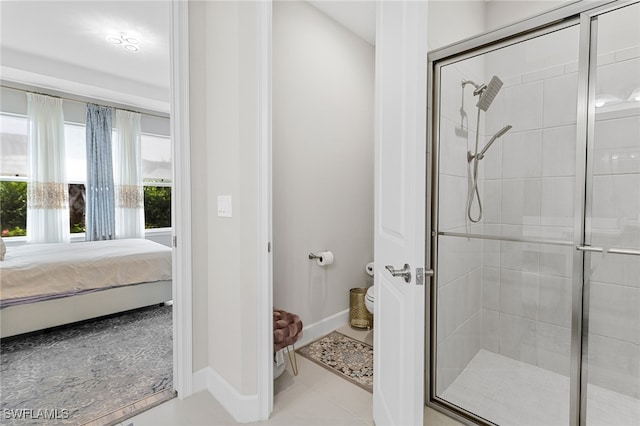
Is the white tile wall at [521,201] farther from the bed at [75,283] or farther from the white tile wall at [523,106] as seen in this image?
the bed at [75,283]

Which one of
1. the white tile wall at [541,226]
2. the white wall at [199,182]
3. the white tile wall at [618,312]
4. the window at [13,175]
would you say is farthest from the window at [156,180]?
the white tile wall at [618,312]

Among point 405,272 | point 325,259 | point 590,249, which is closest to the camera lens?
point 405,272

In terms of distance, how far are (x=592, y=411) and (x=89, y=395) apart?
2.65 meters

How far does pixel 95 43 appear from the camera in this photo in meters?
3.36

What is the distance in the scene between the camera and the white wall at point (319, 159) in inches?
92.3

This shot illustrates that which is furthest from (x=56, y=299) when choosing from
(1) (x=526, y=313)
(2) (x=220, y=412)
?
(1) (x=526, y=313)

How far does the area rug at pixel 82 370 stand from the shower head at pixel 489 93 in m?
2.50

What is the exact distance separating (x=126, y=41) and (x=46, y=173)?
2.18 metres

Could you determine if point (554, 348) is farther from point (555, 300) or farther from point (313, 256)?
point (313, 256)

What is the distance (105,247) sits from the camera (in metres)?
3.46

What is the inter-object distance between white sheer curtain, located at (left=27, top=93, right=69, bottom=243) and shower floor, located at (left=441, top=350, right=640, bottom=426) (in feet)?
16.2

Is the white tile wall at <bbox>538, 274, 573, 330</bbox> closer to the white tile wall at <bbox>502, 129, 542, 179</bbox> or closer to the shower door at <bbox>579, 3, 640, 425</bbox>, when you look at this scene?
the shower door at <bbox>579, 3, 640, 425</bbox>

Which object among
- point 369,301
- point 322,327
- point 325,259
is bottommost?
point 322,327

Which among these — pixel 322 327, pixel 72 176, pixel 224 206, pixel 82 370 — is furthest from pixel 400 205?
pixel 72 176
